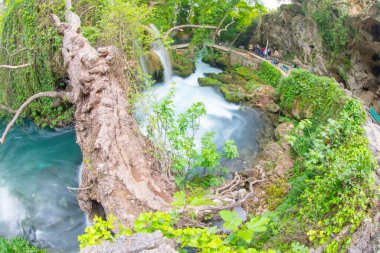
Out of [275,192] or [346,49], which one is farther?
[346,49]

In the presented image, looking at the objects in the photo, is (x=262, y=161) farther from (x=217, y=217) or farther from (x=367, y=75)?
(x=367, y=75)

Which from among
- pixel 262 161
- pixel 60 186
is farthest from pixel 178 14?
pixel 60 186

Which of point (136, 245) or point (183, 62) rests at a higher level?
point (136, 245)

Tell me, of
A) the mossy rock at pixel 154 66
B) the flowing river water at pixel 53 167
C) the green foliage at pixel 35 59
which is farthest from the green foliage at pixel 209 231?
the mossy rock at pixel 154 66

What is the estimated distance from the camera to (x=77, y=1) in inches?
558

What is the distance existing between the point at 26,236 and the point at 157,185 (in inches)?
186

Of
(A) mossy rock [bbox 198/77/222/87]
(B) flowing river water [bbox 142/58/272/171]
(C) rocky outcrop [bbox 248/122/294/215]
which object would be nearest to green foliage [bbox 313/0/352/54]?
(B) flowing river water [bbox 142/58/272/171]

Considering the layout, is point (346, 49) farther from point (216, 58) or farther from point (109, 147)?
point (109, 147)

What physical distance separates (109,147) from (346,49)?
1579cm

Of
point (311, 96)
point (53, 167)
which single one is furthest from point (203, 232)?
point (311, 96)

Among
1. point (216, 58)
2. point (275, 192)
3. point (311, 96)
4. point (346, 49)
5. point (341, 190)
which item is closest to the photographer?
point (341, 190)

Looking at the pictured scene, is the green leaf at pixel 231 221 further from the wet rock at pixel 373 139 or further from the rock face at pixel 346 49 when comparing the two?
the rock face at pixel 346 49

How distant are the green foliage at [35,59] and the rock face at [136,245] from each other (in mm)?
11108

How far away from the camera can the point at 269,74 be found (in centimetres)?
1959
